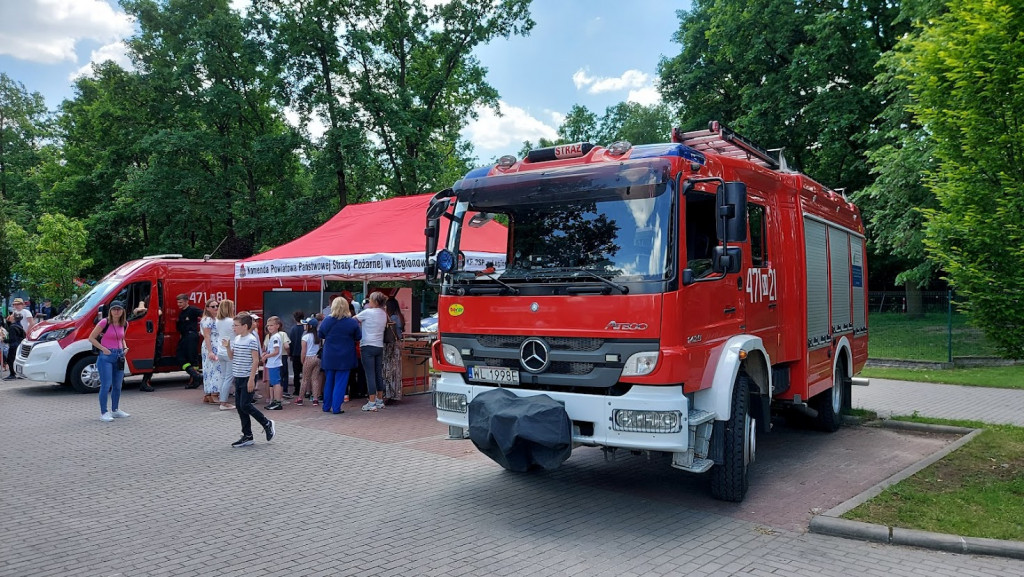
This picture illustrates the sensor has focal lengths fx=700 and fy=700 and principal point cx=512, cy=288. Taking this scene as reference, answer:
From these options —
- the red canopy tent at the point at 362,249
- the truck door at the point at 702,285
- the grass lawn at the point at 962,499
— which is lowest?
the grass lawn at the point at 962,499

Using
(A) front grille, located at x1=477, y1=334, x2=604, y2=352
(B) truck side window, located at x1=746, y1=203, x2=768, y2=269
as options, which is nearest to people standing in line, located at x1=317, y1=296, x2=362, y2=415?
(A) front grille, located at x1=477, y1=334, x2=604, y2=352

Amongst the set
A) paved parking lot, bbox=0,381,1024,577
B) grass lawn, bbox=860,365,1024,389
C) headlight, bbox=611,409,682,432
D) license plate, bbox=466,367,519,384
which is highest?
license plate, bbox=466,367,519,384

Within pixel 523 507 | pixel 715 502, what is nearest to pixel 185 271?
pixel 523 507

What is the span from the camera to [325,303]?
16.5m

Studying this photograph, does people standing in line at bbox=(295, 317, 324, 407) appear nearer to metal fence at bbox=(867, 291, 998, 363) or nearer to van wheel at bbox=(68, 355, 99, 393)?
van wheel at bbox=(68, 355, 99, 393)

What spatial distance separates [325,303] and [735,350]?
12.1 metres

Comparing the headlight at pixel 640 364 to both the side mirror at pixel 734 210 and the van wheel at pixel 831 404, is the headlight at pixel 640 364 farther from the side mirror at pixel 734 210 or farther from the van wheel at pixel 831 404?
the van wheel at pixel 831 404

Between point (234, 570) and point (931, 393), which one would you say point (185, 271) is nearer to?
point (234, 570)

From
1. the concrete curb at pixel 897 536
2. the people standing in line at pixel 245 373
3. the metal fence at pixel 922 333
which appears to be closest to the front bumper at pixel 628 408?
the concrete curb at pixel 897 536

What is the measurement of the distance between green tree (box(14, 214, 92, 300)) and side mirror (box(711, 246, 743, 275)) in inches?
1026

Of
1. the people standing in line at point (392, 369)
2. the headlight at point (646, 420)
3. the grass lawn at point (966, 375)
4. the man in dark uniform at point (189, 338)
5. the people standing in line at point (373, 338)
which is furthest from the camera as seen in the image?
the grass lawn at point (966, 375)

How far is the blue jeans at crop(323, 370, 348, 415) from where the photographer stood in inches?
457

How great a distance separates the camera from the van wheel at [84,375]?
14188mm

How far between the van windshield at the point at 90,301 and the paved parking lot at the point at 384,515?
5774 millimetres
